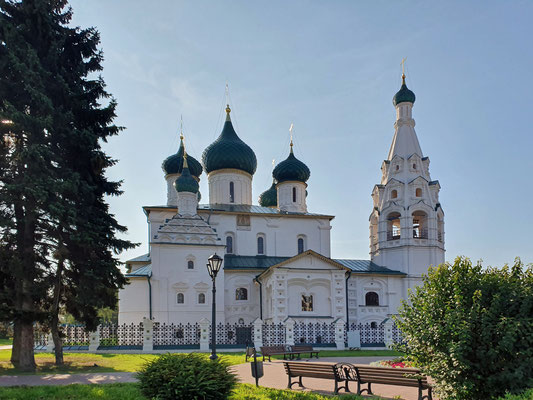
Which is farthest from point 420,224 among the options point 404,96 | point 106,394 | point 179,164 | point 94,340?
point 106,394

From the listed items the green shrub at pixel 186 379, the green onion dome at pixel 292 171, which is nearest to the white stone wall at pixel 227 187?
the green onion dome at pixel 292 171

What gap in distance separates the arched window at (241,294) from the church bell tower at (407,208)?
9.95m

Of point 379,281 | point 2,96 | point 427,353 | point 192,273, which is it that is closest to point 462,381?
point 427,353

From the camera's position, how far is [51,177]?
14.4 meters

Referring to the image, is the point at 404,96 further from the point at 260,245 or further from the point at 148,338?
the point at 148,338

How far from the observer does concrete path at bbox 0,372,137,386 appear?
446 inches

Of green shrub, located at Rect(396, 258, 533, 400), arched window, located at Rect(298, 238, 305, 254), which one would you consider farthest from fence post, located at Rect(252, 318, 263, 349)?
green shrub, located at Rect(396, 258, 533, 400)

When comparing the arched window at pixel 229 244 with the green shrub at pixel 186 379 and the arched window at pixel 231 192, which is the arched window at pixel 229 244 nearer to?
the arched window at pixel 231 192

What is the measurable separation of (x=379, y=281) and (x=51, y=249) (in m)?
21.7

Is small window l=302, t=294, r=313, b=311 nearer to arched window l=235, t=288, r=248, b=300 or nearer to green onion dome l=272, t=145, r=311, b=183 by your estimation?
arched window l=235, t=288, r=248, b=300

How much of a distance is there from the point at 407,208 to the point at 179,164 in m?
16.3

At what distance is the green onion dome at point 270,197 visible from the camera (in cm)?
3998

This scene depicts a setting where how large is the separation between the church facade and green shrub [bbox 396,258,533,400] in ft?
61.4

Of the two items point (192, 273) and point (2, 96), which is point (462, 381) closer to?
point (2, 96)
